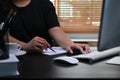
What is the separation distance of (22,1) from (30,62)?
904mm

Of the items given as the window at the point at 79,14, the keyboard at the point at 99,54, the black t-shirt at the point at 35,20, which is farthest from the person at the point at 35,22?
the window at the point at 79,14

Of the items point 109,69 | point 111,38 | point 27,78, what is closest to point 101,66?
point 109,69

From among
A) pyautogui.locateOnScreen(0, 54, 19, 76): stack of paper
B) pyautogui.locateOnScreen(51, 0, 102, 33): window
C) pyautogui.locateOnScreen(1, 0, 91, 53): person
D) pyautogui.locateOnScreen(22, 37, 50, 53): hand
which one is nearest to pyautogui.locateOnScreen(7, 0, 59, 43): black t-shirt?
pyautogui.locateOnScreen(1, 0, 91, 53): person

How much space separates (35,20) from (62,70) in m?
1.06

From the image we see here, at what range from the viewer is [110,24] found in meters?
1.53

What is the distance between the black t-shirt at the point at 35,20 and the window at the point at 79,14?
2.28 feet

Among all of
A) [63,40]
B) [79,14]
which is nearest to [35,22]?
[63,40]

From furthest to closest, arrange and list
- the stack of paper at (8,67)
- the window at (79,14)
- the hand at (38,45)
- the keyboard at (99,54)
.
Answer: the window at (79,14) → the hand at (38,45) → the keyboard at (99,54) → the stack of paper at (8,67)

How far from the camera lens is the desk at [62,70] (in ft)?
3.72

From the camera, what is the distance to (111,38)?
1552mm

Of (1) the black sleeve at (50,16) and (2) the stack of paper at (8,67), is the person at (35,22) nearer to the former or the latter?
(1) the black sleeve at (50,16)

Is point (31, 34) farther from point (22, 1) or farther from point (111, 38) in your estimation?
point (111, 38)

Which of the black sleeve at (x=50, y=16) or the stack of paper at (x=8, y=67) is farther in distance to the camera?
the black sleeve at (x=50, y=16)

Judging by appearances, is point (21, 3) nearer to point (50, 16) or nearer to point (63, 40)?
point (50, 16)
